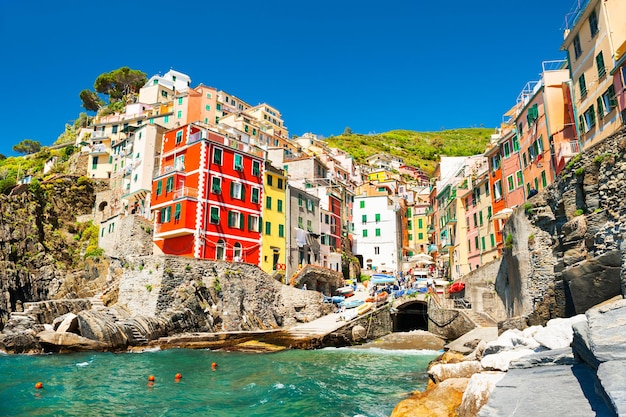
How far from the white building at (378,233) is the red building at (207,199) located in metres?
28.6

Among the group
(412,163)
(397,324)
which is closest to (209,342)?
(397,324)

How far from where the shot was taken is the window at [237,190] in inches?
1813

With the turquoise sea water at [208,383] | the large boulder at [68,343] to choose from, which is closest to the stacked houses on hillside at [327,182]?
the large boulder at [68,343]

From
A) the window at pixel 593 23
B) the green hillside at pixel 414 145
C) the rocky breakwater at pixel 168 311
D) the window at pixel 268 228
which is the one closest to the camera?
the window at pixel 593 23

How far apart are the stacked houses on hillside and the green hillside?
191ft

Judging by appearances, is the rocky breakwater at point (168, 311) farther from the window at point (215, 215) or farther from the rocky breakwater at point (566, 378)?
the rocky breakwater at point (566, 378)

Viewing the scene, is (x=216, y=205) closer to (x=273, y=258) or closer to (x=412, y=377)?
(x=273, y=258)

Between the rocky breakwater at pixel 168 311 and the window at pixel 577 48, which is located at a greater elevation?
the window at pixel 577 48

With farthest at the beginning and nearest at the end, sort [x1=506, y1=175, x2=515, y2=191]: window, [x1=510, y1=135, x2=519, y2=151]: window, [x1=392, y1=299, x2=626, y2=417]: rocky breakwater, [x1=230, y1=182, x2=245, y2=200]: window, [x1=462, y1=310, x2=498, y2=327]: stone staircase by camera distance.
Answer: [x1=230, y1=182, x2=245, y2=200]: window, [x1=506, y1=175, x2=515, y2=191]: window, [x1=510, y1=135, x2=519, y2=151]: window, [x1=462, y1=310, x2=498, y2=327]: stone staircase, [x1=392, y1=299, x2=626, y2=417]: rocky breakwater

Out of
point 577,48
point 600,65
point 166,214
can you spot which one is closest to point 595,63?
point 600,65

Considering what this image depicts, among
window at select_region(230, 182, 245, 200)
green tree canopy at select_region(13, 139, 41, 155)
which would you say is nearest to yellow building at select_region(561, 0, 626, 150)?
window at select_region(230, 182, 245, 200)

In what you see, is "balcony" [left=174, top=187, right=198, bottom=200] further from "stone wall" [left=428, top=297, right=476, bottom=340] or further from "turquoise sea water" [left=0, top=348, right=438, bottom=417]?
"stone wall" [left=428, top=297, right=476, bottom=340]

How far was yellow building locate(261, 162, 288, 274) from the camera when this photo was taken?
1916 inches

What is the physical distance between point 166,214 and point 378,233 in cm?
3846
